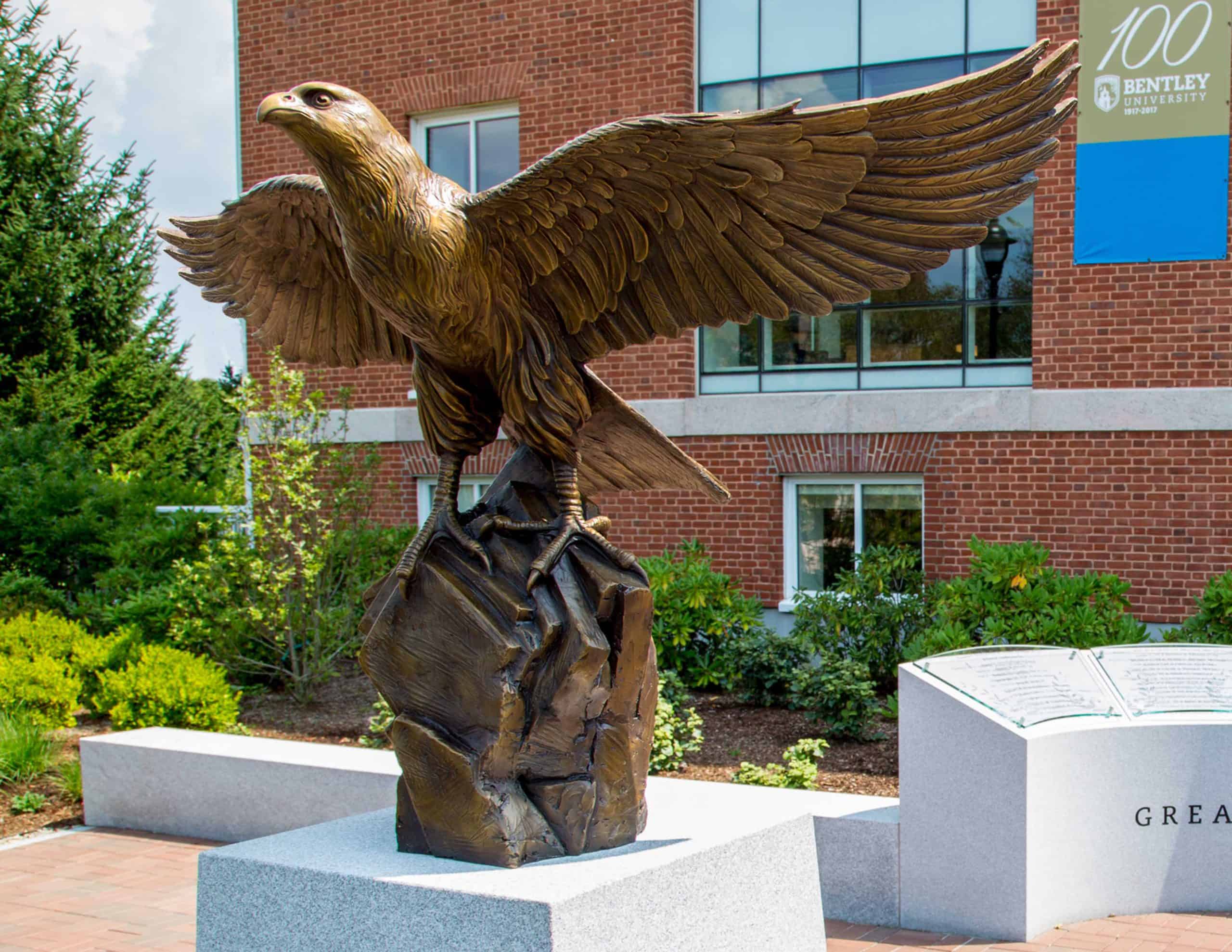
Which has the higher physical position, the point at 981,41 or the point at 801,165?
the point at 981,41

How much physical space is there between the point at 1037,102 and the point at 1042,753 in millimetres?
2915

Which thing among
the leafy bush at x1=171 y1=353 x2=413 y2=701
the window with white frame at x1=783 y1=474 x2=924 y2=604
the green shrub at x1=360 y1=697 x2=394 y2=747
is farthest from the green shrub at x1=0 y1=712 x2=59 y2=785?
the window with white frame at x1=783 y1=474 x2=924 y2=604

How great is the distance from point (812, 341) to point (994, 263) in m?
1.63

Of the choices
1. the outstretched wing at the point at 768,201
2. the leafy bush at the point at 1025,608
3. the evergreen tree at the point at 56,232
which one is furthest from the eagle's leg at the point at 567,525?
the evergreen tree at the point at 56,232

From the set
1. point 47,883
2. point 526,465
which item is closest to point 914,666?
point 526,465

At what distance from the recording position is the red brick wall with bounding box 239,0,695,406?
10.7 m

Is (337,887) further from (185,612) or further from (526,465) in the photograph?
(185,612)

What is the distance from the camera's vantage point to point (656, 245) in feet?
13.2

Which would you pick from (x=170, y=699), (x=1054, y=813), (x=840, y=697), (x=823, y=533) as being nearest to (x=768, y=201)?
(x=1054, y=813)

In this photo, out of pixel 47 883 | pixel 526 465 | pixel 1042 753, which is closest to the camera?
pixel 526 465

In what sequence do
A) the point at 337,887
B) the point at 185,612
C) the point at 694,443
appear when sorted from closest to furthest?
1. the point at 337,887
2. the point at 185,612
3. the point at 694,443

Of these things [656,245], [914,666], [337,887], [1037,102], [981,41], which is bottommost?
[337,887]

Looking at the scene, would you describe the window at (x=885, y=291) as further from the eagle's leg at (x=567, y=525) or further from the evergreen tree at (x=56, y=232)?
the evergreen tree at (x=56, y=232)

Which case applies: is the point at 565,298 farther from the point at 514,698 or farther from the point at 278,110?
the point at 514,698
